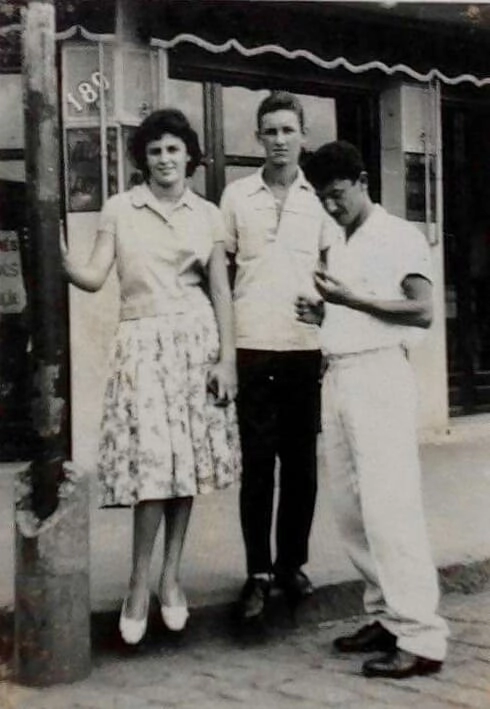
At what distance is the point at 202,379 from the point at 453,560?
5.10 ft

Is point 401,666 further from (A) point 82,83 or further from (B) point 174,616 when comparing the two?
(A) point 82,83

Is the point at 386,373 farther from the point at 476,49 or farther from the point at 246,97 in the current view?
the point at 476,49

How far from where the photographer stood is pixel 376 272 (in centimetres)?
324

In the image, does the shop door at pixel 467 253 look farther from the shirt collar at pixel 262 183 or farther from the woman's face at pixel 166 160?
the woman's face at pixel 166 160

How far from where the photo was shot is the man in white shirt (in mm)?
3646

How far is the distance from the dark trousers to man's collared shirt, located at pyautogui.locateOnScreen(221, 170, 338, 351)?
0.08m

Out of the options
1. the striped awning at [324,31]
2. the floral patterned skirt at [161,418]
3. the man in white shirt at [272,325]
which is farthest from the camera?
the striped awning at [324,31]

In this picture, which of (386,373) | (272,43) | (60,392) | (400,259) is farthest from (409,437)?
(272,43)

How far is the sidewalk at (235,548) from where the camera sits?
3.88 metres

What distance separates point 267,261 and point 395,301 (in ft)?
2.01

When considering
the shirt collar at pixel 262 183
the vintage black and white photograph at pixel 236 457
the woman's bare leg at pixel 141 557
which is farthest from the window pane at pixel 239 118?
the woman's bare leg at pixel 141 557

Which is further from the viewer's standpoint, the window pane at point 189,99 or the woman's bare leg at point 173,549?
the window pane at point 189,99

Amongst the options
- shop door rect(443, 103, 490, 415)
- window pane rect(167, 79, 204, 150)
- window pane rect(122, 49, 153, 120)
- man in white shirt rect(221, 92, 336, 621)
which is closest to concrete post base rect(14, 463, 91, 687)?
man in white shirt rect(221, 92, 336, 621)

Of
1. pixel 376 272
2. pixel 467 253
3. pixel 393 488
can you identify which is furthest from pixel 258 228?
pixel 467 253
